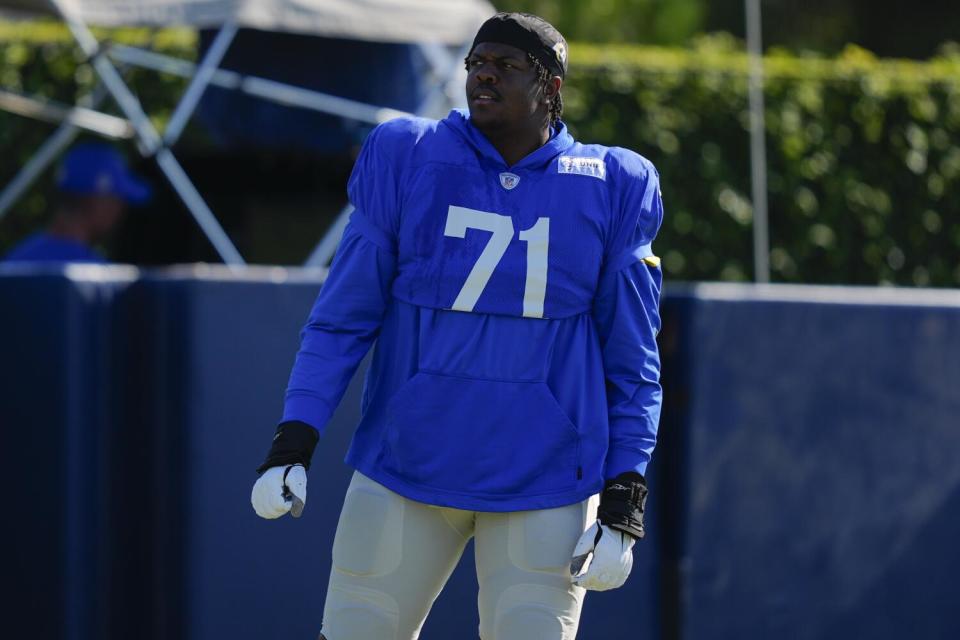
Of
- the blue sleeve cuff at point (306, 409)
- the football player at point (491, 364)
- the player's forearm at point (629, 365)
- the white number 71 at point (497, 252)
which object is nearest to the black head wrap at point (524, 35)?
the football player at point (491, 364)

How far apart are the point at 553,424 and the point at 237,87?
3786 millimetres

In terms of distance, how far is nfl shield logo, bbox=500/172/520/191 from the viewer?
3303 mm

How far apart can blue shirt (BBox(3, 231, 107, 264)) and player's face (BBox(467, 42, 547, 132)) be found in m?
3.25

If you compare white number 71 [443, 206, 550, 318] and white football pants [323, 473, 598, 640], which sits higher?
white number 71 [443, 206, 550, 318]

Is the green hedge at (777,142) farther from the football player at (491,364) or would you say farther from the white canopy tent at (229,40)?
the football player at (491,364)

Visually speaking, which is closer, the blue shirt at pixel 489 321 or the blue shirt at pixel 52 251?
the blue shirt at pixel 489 321

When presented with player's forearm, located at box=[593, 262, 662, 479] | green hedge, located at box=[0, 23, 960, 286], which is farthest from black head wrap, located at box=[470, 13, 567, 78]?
green hedge, located at box=[0, 23, 960, 286]

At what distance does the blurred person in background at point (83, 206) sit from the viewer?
20.3ft

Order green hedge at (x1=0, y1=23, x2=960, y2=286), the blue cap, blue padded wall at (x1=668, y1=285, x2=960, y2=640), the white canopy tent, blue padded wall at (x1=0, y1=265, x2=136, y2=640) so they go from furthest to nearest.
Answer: green hedge at (x1=0, y1=23, x2=960, y2=286)
the blue cap
the white canopy tent
blue padded wall at (x1=668, y1=285, x2=960, y2=640)
blue padded wall at (x1=0, y1=265, x2=136, y2=640)

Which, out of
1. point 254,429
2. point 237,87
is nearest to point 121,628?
point 254,429

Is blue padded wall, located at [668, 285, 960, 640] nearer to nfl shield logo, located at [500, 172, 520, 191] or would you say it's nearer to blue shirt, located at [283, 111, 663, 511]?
blue shirt, located at [283, 111, 663, 511]

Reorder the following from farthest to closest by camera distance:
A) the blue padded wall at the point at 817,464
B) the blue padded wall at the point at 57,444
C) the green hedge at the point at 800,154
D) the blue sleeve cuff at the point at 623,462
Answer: the green hedge at the point at 800,154, the blue padded wall at the point at 817,464, the blue padded wall at the point at 57,444, the blue sleeve cuff at the point at 623,462

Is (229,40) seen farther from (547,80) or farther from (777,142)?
(777,142)

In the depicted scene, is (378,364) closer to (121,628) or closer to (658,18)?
(121,628)
